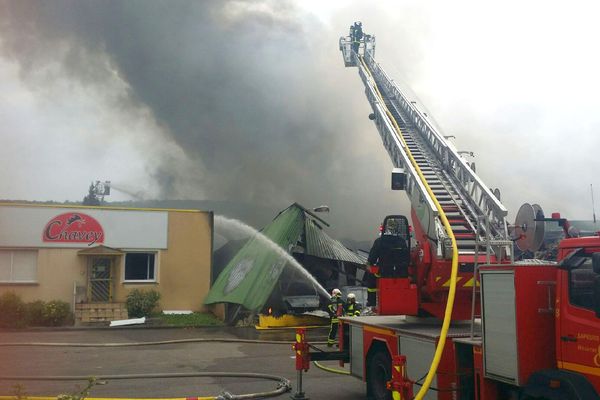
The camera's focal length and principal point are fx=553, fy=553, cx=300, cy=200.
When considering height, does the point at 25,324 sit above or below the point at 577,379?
below

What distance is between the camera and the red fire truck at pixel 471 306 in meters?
4.86

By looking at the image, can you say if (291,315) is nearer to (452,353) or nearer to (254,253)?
(254,253)

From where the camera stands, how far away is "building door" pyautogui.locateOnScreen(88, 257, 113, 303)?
72.0ft

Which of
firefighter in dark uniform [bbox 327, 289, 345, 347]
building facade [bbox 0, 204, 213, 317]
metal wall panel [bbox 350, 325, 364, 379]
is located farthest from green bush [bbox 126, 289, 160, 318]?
metal wall panel [bbox 350, 325, 364, 379]

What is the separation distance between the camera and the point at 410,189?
30.6 feet

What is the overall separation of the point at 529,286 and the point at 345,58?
20.3 metres

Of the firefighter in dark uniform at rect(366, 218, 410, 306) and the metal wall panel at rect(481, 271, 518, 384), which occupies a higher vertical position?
the firefighter in dark uniform at rect(366, 218, 410, 306)

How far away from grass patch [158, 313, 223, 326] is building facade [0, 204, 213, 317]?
137 cm

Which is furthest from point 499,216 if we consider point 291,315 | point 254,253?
point 254,253

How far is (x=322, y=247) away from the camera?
20.9 metres

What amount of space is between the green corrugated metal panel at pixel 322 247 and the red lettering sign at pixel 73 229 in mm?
8437

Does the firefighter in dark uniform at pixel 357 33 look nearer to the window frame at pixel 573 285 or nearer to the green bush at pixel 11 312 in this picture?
the green bush at pixel 11 312

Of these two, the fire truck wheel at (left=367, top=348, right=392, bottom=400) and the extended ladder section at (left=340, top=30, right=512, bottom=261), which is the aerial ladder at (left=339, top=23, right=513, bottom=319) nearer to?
the extended ladder section at (left=340, top=30, right=512, bottom=261)

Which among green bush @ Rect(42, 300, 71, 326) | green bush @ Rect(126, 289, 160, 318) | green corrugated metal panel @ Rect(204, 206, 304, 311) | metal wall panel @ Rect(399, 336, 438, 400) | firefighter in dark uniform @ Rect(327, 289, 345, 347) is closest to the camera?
metal wall panel @ Rect(399, 336, 438, 400)
